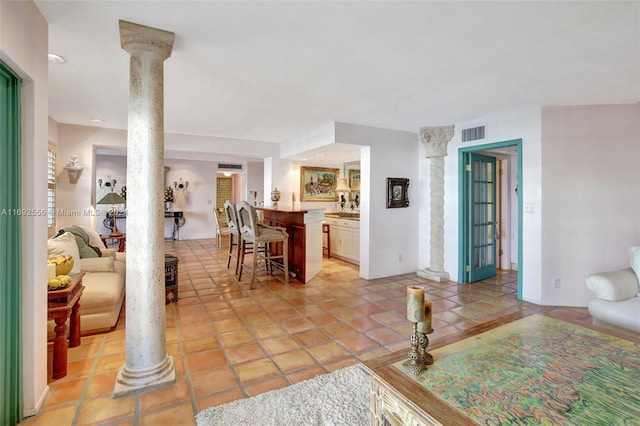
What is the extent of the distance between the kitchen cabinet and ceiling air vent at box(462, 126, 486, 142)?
2329mm

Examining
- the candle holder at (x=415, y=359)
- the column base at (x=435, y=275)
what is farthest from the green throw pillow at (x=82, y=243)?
the column base at (x=435, y=275)

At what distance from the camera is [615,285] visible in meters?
2.67

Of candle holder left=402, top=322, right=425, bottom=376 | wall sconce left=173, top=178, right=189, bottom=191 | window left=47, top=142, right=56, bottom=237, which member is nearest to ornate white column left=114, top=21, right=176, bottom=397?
candle holder left=402, top=322, right=425, bottom=376

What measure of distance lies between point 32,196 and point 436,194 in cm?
477

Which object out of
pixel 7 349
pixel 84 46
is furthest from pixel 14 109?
pixel 7 349

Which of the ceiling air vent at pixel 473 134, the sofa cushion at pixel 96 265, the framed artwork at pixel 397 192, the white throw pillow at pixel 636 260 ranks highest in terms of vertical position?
the ceiling air vent at pixel 473 134

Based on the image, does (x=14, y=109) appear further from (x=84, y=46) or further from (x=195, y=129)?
(x=195, y=129)

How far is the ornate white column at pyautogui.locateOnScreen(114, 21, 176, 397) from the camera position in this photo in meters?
1.96

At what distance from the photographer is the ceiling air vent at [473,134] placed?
4.29 m

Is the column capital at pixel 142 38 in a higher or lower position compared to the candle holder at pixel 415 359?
higher

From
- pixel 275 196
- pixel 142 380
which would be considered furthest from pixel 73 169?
pixel 142 380

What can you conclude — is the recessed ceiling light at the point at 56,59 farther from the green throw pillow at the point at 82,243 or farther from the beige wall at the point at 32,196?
the green throw pillow at the point at 82,243

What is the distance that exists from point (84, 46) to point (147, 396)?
8.58 ft

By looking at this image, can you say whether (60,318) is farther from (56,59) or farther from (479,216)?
(479,216)
